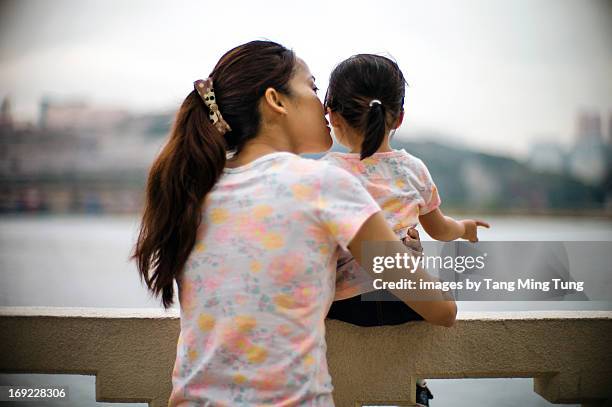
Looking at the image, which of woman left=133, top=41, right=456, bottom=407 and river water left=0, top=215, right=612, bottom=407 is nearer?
woman left=133, top=41, right=456, bottom=407

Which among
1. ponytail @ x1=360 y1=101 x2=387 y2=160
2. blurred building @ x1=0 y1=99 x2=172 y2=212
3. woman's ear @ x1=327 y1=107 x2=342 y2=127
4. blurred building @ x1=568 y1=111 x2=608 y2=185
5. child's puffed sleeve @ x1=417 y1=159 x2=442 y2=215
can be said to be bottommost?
child's puffed sleeve @ x1=417 y1=159 x2=442 y2=215

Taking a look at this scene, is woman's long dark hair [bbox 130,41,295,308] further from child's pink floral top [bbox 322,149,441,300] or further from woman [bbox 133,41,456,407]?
child's pink floral top [bbox 322,149,441,300]

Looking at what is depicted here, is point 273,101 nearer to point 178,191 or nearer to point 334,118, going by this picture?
→ point 178,191

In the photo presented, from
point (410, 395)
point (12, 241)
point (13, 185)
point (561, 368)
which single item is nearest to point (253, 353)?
point (410, 395)

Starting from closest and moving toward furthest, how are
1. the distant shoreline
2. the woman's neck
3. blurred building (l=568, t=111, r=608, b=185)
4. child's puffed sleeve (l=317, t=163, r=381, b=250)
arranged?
child's puffed sleeve (l=317, t=163, r=381, b=250), the woman's neck, blurred building (l=568, t=111, r=608, b=185), the distant shoreline

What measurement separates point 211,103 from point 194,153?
0.09 meters

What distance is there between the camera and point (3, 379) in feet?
5.07

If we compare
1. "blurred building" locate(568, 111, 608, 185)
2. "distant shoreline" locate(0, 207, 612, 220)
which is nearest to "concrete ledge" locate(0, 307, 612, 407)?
"blurred building" locate(568, 111, 608, 185)

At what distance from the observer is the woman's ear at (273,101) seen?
0.97 meters

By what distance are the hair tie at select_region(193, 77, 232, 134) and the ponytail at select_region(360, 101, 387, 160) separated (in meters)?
0.35

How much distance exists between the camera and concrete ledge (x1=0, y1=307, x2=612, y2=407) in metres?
1.24

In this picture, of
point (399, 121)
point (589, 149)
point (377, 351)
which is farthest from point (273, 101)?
point (589, 149)

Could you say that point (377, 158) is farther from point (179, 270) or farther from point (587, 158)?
point (587, 158)

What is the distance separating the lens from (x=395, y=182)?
1.24 meters
